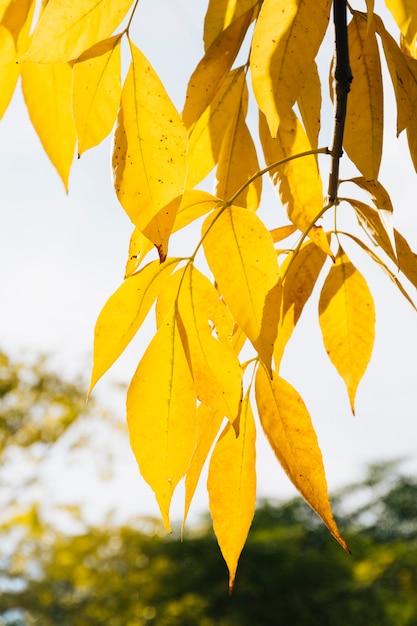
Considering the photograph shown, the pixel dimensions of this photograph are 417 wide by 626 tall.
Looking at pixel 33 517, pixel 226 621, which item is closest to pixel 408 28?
pixel 33 517

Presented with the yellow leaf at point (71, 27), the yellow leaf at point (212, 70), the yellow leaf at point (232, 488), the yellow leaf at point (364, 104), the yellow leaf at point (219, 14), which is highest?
the yellow leaf at point (71, 27)

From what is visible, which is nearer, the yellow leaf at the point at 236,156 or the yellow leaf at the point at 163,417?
the yellow leaf at the point at 163,417

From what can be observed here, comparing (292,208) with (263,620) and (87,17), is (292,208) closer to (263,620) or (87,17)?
(87,17)

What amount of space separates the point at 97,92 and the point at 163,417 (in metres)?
0.14

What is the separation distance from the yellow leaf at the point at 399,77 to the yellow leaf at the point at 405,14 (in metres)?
0.03

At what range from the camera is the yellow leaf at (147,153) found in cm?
29

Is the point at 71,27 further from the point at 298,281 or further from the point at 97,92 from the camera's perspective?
the point at 298,281

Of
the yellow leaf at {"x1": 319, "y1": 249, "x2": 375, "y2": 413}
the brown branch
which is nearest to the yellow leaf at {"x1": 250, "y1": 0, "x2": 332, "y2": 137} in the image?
the brown branch

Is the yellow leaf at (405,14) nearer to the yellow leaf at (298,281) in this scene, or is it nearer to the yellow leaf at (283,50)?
the yellow leaf at (283,50)

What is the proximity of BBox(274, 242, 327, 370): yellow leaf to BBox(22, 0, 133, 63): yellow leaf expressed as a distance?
0.50 ft

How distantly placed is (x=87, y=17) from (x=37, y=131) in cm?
9

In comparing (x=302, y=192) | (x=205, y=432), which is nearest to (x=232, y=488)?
(x=205, y=432)

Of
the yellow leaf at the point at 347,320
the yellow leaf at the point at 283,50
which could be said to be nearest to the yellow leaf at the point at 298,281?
the yellow leaf at the point at 347,320

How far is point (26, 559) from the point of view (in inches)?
249
